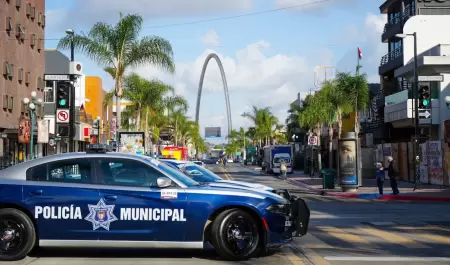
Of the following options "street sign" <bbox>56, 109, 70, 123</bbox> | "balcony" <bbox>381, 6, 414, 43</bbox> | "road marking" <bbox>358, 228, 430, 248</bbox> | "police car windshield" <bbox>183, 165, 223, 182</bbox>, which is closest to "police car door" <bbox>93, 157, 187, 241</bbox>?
"road marking" <bbox>358, 228, 430, 248</bbox>

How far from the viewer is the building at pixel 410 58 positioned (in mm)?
45062

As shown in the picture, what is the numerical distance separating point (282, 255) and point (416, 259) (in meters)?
2.14

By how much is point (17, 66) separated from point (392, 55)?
30.3m

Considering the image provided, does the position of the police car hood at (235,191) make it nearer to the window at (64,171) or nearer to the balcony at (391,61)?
the window at (64,171)

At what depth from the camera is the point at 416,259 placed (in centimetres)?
1078

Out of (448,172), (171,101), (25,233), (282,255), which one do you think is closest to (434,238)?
(282,255)

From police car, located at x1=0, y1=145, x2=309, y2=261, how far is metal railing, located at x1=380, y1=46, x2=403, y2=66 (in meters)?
45.4

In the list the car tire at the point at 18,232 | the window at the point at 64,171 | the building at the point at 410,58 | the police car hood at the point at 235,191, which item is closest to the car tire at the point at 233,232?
the police car hood at the point at 235,191

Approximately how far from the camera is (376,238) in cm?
1373

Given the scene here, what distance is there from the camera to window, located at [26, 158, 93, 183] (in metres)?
10.5

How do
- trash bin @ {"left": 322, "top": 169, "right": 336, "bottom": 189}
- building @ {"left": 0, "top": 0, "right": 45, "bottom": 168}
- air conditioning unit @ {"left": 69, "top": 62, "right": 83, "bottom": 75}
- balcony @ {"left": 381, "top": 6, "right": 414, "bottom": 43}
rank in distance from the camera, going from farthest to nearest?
balcony @ {"left": 381, "top": 6, "right": 414, "bottom": 43}
building @ {"left": 0, "top": 0, "right": 45, "bottom": 168}
trash bin @ {"left": 322, "top": 169, "right": 336, "bottom": 189}
air conditioning unit @ {"left": 69, "top": 62, "right": 83, "bottom": 75}

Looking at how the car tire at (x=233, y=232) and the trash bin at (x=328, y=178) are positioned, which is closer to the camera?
the car tire at (x=233, y=232)

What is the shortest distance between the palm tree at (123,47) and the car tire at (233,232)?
2766cm

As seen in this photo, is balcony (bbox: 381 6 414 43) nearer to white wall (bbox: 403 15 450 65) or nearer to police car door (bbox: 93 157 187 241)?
white wall (bbox: 403 15 450 65)
